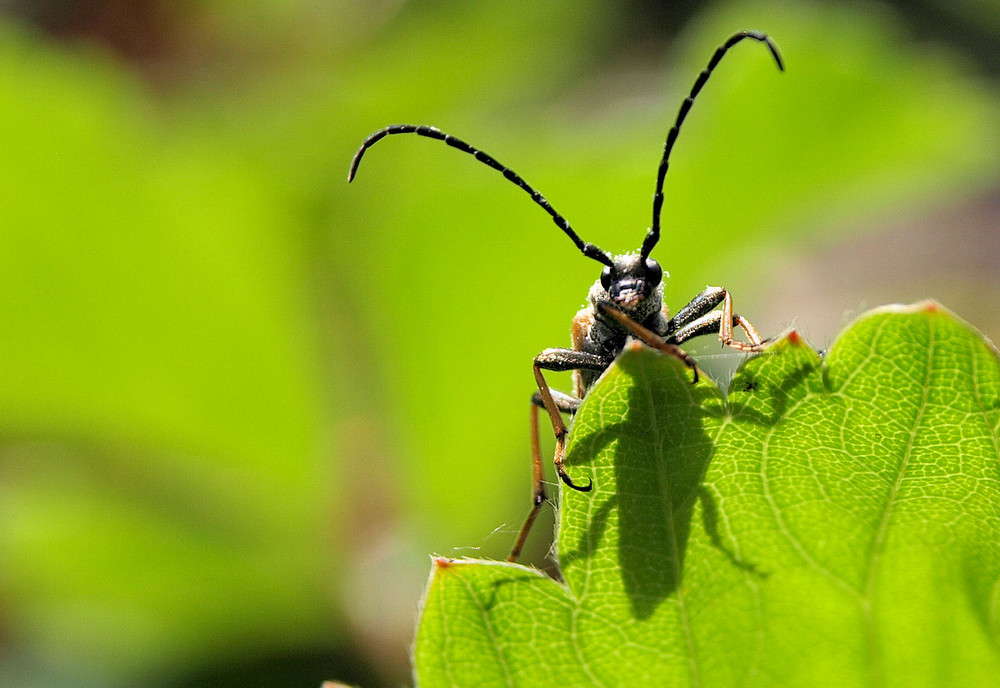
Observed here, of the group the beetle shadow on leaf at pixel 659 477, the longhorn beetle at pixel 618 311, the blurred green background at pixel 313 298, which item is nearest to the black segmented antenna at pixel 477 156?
the longhorn beetle at pixel 618 311

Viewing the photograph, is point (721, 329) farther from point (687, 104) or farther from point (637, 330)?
point (687, 104)

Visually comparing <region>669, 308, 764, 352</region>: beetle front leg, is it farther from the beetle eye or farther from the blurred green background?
the blurred green background

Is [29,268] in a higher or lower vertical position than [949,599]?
higher

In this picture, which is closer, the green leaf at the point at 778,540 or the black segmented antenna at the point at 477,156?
the green leaf at the point at 778,540

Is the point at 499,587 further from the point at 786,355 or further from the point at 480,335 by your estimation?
the point at 480,335

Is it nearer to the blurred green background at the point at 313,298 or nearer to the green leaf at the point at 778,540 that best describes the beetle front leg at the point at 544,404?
the green leaf at the point at 778,540

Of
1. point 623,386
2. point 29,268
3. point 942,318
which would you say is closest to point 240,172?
point 29,268
